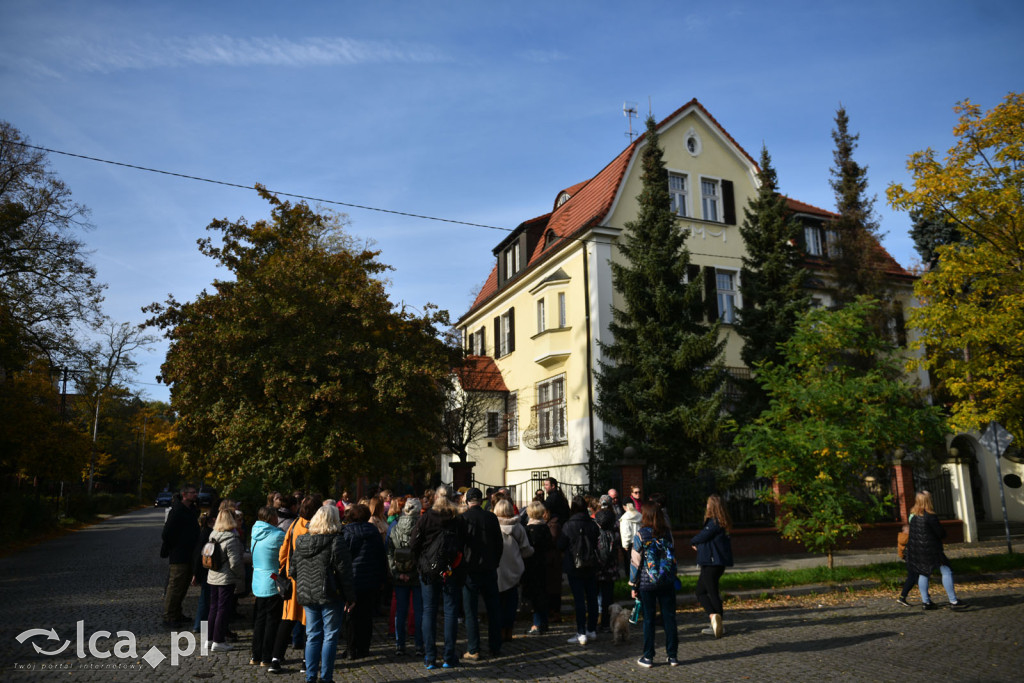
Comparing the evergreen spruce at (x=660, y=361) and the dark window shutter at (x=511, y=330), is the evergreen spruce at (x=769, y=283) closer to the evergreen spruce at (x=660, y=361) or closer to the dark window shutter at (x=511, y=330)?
the evergreen spruce at (x=660, y=361)

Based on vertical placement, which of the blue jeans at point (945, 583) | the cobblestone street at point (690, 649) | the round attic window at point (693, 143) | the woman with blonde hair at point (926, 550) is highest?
the round attic window at point (693, 143)

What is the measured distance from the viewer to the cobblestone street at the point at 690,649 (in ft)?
23.3

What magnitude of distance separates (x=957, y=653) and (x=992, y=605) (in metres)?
4.04

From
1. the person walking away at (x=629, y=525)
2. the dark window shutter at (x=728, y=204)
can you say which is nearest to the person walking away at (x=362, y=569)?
the person walking away at (x=629, y=525)

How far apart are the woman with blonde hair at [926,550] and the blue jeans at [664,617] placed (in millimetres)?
4978

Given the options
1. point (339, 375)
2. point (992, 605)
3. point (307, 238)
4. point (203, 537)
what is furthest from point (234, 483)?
point (992, 605)

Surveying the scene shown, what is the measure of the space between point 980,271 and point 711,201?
32.1 ft

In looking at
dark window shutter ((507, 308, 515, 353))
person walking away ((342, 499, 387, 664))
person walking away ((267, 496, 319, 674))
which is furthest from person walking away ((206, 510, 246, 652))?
dark window shutter ((507, 308, 515, 353))

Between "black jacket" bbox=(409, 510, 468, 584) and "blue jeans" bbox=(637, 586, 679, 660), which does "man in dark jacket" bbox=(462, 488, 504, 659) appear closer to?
"black jacket" bbox=(409, 510, 468, 584)

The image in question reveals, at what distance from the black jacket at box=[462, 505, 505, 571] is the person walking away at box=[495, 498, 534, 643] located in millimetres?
605

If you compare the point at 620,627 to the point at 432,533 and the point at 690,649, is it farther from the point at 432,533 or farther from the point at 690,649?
the point at 432,533

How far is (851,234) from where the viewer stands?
23922 millimetres

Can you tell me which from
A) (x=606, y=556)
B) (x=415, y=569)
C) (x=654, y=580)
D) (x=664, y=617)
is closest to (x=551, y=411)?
(x=606, y=556)

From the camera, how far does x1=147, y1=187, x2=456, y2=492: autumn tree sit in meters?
14.4
